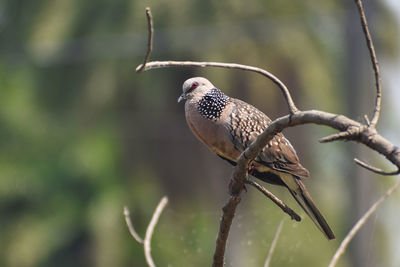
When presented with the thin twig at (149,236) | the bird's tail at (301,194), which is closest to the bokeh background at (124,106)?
the bird's tail at (301,194)

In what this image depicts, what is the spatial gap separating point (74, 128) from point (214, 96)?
10.0 metres

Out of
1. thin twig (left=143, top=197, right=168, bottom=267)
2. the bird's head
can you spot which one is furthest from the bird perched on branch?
thin twig (left=143, top=197, right=168, bottom=267)

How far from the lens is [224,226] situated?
10.6 ft

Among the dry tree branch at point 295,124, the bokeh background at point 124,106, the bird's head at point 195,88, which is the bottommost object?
the bokeh background at point 124,106

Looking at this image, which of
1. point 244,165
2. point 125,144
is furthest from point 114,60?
point 244,165

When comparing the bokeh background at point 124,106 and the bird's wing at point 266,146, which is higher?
the bird's wing at point 266,146

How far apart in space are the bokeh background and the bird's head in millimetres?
7771

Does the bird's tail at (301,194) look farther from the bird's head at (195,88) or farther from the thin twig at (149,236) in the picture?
the thin twig at (149,236)

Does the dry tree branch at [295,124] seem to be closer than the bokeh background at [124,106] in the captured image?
Yes

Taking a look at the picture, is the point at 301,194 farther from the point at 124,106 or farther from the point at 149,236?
the point at 124,106

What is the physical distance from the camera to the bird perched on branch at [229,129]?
387 cm

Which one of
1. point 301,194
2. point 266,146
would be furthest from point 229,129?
point 301,194

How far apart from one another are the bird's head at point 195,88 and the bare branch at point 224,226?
0.81 m

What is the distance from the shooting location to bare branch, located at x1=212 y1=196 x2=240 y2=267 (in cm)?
323
